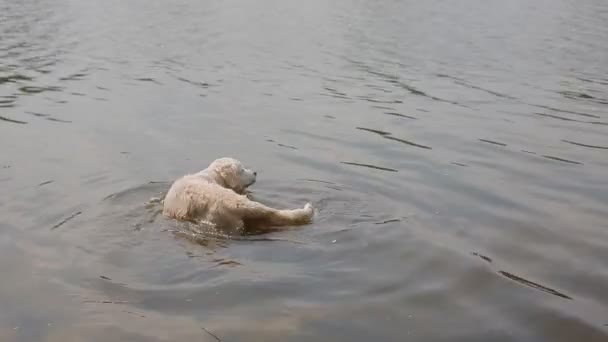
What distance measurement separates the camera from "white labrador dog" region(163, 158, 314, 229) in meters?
6.78

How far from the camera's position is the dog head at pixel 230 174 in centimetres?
786

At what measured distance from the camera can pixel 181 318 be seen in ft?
17.1

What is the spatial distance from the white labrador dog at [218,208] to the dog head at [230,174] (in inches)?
14.2

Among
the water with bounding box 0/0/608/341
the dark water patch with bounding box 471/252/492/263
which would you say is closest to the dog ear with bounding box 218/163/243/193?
the water with bounding box 0/0/608/341

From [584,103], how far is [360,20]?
570 inches

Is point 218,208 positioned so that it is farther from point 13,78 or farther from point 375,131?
point 13,78

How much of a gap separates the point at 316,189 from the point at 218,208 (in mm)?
1833

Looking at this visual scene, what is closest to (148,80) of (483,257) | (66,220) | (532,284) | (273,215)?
(66,220)

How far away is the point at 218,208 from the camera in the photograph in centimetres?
684

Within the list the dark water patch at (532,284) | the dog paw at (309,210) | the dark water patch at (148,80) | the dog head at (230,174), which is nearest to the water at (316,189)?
the dark water patch at (532,284)

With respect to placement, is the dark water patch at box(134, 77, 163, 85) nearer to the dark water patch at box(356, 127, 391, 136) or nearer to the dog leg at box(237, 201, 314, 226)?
the dark water patch at box(356, 127, 391, 136)

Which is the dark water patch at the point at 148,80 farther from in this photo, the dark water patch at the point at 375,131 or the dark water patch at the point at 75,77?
the dark water patch at the point at 375,131

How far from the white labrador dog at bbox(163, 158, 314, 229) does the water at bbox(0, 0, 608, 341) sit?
17cm

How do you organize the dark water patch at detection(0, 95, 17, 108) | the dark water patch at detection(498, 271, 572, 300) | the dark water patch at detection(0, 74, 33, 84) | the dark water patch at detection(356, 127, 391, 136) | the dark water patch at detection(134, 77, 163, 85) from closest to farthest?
the dark water patch at detection(498, 271, 572, 300) → the dark water patch at detection(356, 127, 391, 136) → the dark water patch at detection(0, 95, 17, 108) → the dark water patch at detection(0, 74, 33, 84) → the dark water patch at detection(134, 77, 163, 85)
